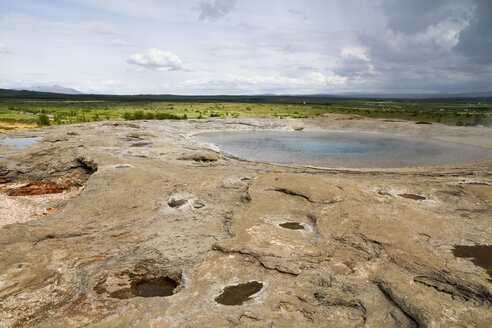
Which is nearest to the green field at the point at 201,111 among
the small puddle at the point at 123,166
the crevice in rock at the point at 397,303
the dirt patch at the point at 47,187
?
the dirt patch at the point at 47,187

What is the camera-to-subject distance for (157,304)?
4.84 m

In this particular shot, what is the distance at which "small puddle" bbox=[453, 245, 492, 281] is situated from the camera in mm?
5938

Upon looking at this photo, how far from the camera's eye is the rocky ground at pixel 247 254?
470cm

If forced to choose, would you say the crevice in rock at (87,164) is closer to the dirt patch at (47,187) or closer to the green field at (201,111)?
the dirt patch at (47,187)

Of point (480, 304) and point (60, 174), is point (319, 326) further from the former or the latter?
point (60, 174)

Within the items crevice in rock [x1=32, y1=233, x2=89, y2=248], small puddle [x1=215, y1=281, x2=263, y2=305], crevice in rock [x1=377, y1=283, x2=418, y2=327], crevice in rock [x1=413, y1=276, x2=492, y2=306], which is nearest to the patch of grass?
crevice in rock [x1=32, y1=233, x2=89, y2=248]

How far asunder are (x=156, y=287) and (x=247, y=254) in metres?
1.90

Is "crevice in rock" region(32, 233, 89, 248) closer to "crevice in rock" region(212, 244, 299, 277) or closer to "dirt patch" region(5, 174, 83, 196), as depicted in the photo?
"crevice in rock" region(212, 244, 299, 277)

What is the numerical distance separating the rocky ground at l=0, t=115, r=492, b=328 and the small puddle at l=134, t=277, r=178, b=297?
0.07 feet

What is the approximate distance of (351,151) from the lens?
73.7 feet

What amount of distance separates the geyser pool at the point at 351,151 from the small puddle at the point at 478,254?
36.6 feet

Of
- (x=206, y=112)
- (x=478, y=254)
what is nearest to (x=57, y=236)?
(x=478, y=254)

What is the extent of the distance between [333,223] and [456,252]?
2633 mm

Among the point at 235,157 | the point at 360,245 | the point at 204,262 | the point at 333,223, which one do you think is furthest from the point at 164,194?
the point at 235,157
